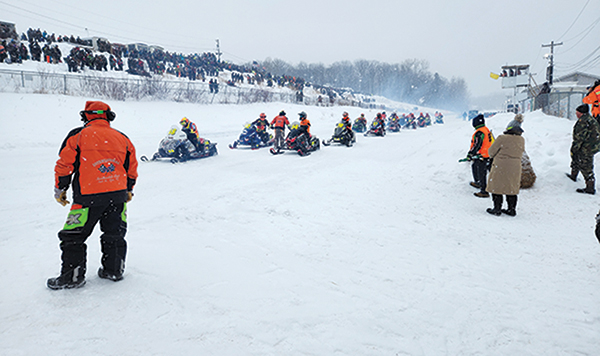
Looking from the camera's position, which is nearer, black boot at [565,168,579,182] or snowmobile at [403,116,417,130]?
black boot at [565,168,579,182]

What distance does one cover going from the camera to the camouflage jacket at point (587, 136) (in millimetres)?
6785

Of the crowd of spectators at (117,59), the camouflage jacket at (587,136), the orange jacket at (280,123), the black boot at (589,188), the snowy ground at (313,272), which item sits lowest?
the snowy ground at (313,272)

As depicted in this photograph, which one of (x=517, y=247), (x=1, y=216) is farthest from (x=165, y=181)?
(x=517, y=247)

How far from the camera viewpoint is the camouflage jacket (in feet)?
22.3

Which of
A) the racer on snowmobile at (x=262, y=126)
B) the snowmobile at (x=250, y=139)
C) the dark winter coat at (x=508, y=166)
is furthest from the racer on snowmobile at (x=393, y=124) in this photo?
the dark winter coat at (x=508, y=166)

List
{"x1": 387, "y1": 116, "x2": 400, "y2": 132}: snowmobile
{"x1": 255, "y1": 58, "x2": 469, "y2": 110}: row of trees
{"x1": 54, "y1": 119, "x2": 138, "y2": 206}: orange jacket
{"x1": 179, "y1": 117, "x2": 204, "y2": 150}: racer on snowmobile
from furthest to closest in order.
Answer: {"x1": 255, "y1": 58, "x2": 469, "y2": 110}: row of trees → {"x1": 387, "y1": 116, "x2": 400, "y2": 132}: snowmobile → {"x1": 179, "y1": 117, "x2": 204, "y2": 150}: racer on snowmobile → {"x1": 54, "y1": 119, "x2": 138, "y2": 206}: orange jacket

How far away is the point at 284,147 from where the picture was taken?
500 inches

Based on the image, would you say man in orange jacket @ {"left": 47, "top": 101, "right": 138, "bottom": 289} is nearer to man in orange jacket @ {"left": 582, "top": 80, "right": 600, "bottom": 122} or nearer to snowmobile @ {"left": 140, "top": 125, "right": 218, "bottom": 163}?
snowmobile @ {"left": 140, "top": 125, "right": 218, "bottom": 163}

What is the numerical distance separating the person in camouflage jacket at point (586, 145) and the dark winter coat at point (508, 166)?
2342 mm

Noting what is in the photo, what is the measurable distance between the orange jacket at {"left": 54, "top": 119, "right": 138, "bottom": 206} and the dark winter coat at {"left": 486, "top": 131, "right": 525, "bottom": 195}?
19.1ft

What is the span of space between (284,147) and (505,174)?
8.24 meters

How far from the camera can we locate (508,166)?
568 centimetres

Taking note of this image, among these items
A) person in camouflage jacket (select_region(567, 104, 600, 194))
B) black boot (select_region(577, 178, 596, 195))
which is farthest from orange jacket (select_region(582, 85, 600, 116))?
black boot (select_region(577, 178, 596, 195))

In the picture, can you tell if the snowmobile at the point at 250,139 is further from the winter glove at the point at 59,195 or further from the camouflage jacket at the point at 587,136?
the winter glove at the point at 59,195
